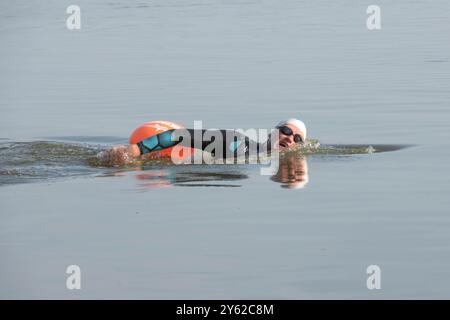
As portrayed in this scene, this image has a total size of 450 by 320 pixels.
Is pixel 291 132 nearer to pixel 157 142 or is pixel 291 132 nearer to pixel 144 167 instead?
pixel 157 142

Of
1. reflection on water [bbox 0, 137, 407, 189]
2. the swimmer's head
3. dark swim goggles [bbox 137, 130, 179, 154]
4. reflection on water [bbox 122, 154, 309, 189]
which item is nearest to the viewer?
reflection on water [bbox 122, 154, 309, 189]

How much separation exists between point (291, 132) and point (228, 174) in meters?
1.16

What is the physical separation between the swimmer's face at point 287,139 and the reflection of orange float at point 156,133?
1.19 metres

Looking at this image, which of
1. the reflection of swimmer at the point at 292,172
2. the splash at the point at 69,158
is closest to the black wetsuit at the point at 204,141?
the splash at the point at 69,158

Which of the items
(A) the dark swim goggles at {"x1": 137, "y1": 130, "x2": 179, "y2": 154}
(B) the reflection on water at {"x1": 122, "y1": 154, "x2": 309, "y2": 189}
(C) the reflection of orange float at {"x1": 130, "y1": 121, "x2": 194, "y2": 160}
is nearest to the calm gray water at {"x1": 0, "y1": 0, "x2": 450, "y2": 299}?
(B) the reflection on water at {"x1": 122, "y1": 154, "x2": 309, "y2": 189}

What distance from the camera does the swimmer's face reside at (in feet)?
43.0

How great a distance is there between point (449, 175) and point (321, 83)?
7.61m

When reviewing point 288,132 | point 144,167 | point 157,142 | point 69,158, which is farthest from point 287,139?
point 69,158

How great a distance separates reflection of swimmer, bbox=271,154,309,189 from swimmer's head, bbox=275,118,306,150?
0.60ft

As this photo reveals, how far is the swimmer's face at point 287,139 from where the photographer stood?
13.1 meters

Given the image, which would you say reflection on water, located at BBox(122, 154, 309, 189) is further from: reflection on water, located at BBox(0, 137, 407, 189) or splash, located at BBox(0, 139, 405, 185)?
splash, located at BBox(0, 139, 405, 185)

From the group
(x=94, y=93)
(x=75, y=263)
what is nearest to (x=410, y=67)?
(x=94, y=93)

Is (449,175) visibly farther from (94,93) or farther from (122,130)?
(94,93)
